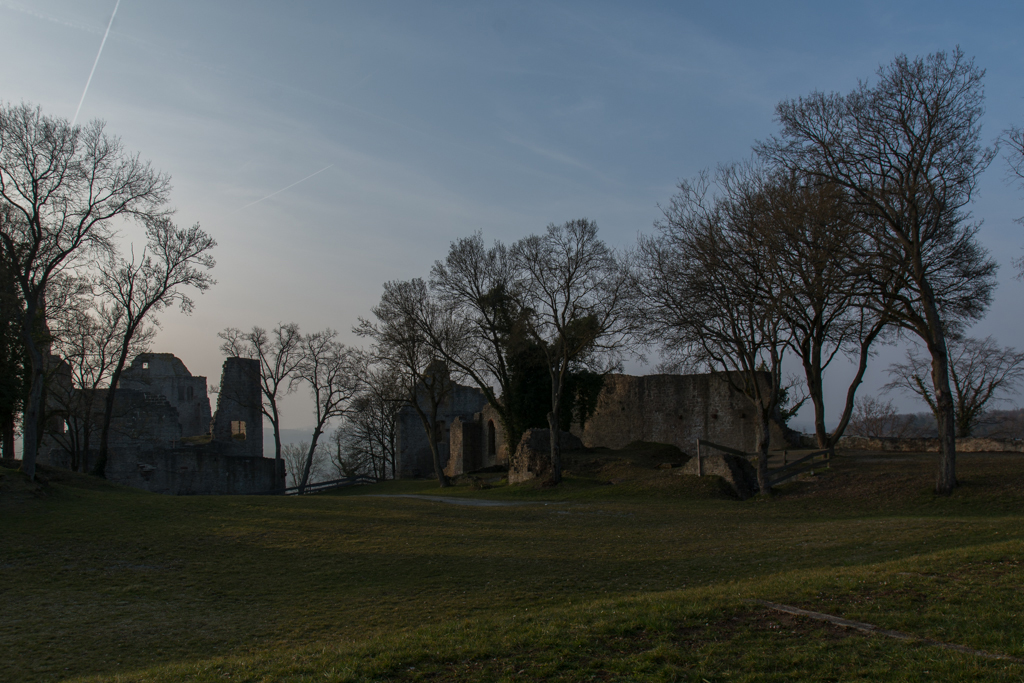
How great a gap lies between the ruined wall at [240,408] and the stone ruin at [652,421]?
1143 centimetres

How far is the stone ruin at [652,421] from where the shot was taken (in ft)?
95.2

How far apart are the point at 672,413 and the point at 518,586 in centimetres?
2378

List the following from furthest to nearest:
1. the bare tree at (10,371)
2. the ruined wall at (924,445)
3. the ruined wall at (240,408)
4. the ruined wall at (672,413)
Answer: the ruined wall at (240,408) < the ruined wall at (672,413) < the bare tree at (10,371) < the ruined wall at (924,445)

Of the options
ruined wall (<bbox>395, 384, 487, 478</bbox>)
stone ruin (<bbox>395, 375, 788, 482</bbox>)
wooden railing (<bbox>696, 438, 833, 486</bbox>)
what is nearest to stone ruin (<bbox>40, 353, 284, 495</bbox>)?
ruined wall (<bbox>395, 384, 487, 478</bbox>)

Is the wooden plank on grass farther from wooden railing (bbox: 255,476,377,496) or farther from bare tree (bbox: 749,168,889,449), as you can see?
wooden railing (bbox: 255,476,377,496)

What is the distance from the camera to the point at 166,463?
92.9 feet

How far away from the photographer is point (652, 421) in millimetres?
31422

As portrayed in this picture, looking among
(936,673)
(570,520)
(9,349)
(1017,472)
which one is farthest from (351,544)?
(9,349)

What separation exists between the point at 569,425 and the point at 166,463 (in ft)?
58.4

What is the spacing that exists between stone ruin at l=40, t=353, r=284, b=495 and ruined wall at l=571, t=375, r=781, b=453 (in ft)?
54.2

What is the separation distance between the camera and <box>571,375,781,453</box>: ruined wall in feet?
95.7

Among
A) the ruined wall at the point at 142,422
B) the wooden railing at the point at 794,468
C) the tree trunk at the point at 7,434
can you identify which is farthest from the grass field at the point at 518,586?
the ruined wall at the point at 142,422

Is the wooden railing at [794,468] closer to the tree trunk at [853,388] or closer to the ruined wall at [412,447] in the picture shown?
the tree trunk at [853,388]

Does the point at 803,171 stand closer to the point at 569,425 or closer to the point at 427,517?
the point at 427,517
